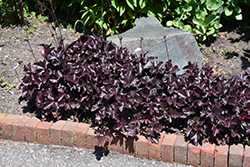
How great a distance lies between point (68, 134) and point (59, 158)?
252mm

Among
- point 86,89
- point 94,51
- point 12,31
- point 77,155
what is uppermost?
point 12,31

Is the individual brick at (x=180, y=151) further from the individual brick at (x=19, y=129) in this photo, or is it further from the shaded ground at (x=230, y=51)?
the individual brick at (x=19, y=129)

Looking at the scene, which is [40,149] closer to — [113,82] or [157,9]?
[113,82]

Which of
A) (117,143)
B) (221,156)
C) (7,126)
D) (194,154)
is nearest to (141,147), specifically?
(117,143)

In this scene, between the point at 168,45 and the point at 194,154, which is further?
the point at 168,45

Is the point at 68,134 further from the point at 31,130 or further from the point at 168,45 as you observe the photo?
the point at 168,45

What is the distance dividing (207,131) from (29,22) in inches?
130

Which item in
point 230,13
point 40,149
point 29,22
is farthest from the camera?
point 29,22

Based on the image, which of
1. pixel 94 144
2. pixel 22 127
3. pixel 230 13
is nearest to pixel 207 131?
pixel 94 144

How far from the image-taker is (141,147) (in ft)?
9.20

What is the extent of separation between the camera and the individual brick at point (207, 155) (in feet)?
8.74

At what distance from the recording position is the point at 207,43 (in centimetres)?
436

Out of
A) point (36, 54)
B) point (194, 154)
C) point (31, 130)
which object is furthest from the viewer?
point (36, 54)

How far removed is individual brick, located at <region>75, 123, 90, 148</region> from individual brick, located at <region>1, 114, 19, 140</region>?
73 centimetres
